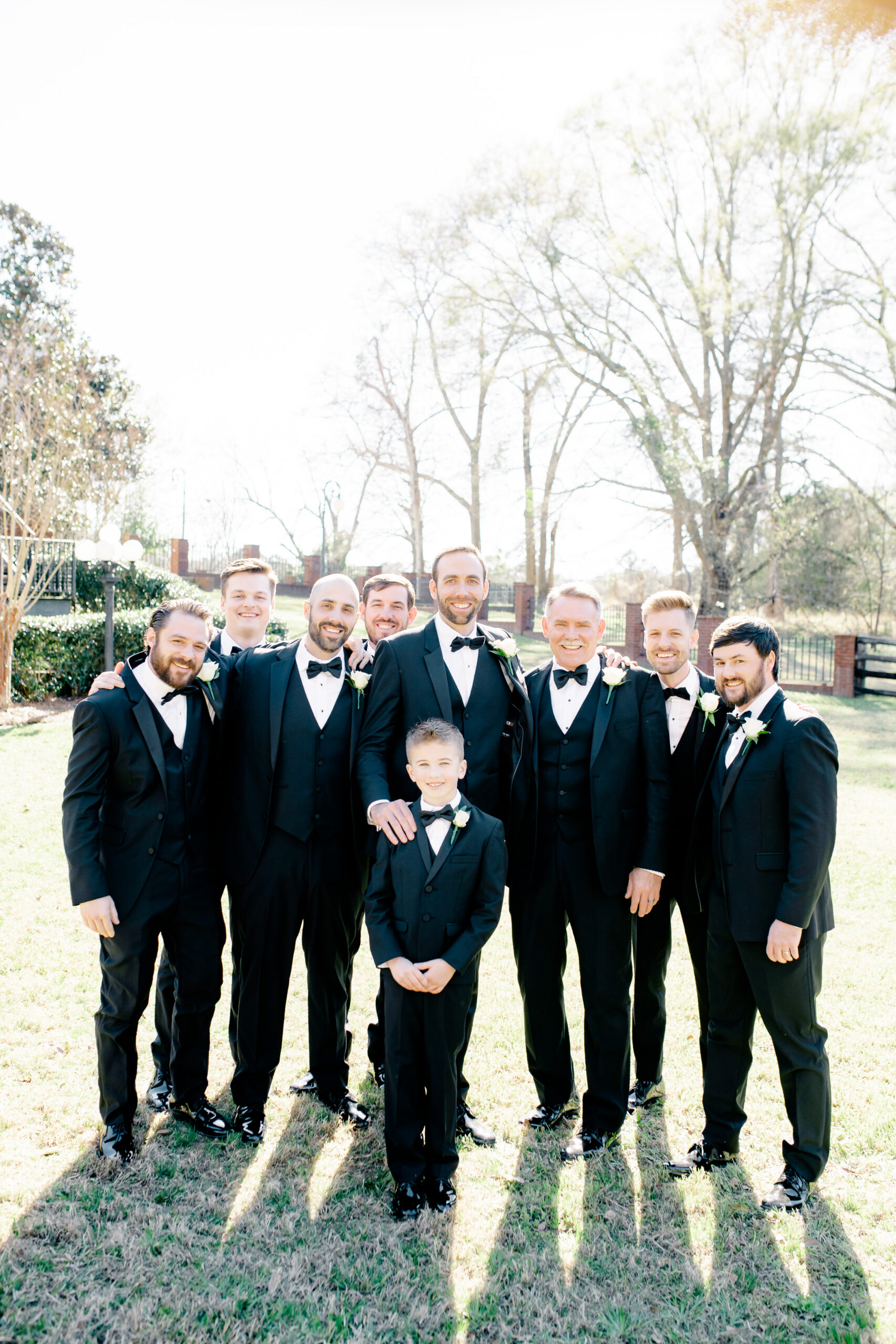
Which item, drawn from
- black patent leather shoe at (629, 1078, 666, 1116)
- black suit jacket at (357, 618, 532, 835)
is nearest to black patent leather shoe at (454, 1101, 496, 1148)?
black patent leather shoe at (629, 1078, 666, 1116)

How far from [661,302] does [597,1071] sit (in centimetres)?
2592

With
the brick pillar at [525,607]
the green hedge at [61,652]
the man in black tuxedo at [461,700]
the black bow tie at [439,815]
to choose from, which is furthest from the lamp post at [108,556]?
the brick pillar at [525,607]

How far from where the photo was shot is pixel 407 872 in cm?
326

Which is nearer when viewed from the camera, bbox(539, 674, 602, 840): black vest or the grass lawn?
the grass lawn

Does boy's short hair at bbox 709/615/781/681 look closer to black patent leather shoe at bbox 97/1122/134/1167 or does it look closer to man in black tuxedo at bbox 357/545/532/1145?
man in black tuxedo at bbox 357/545/532/1145

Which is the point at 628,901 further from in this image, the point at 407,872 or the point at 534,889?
the point at 407,872

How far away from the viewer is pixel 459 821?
319 cm

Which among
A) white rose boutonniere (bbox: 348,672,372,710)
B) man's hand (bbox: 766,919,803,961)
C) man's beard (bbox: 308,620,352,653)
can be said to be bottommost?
man's hand (bbox: 766,919,803,961)

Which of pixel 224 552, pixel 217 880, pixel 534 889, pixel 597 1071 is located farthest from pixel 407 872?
pixel 224 552

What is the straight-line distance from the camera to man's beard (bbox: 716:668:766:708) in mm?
3361

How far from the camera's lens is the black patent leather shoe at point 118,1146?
11.1ft

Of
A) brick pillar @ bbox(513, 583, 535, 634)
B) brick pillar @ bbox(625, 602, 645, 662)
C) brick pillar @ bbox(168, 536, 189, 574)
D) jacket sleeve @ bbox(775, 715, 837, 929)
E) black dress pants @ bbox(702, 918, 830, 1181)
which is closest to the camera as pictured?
jacket sleeve @ bbox(775, 715, 837, 929)

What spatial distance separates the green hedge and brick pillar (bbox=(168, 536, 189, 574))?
2146 centimetres

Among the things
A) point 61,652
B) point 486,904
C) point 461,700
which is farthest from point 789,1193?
point 61,652
